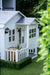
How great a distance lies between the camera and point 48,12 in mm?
3381

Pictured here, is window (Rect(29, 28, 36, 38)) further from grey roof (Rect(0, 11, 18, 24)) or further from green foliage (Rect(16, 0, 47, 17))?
green foliage (Rect(16, 0, 47, 17))

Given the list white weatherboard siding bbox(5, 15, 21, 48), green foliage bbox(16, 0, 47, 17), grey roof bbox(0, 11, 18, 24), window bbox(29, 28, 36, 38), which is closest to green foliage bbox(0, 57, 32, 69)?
white weatherboard siding bbox(5, 15, 21, 48)

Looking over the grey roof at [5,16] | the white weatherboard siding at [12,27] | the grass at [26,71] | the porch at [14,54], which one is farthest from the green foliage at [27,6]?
the grass at [26,71]

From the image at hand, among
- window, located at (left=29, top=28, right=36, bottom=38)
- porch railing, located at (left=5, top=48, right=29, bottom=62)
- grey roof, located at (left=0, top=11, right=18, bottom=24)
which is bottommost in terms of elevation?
porch railing, located at (left=5, top=48, right=29, bottom=62)

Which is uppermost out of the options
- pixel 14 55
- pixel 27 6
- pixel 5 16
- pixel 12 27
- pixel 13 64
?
pixel 5 16

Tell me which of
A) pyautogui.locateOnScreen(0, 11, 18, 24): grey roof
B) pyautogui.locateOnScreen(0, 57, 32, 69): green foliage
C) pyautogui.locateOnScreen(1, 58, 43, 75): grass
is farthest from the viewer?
pyautogui.locateOnScreen(0, 11, 18, 24): grey roof

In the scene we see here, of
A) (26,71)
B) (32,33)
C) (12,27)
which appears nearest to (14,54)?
(26,71)

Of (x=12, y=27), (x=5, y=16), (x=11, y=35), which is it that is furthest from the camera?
(x=11, y=35)

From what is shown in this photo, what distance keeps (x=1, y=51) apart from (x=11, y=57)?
690mm

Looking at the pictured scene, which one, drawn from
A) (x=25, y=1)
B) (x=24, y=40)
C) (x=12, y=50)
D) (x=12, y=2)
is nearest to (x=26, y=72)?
(x=12, y=50)

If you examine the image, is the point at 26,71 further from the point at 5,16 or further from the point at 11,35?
the point at 5,16

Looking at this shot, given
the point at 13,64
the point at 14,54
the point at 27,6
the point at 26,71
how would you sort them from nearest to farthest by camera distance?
the point at 26,71 → the point at 13,64 → the point at 14,54 → the point at 27,6

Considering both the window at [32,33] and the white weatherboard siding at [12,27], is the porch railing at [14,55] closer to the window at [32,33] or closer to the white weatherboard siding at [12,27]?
the white weatherboard siding at [12,27]

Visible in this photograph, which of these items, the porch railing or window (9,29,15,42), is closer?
the porch railing
